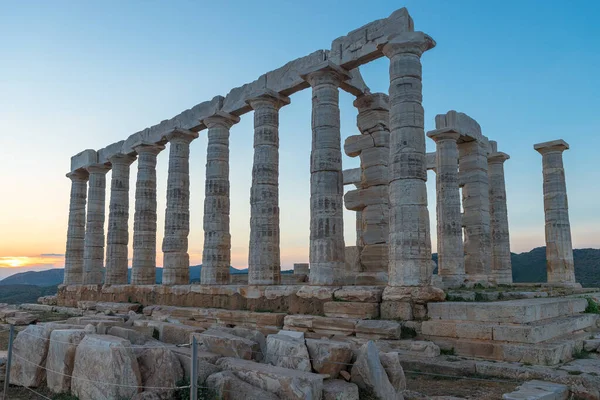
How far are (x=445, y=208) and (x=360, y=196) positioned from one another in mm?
3877

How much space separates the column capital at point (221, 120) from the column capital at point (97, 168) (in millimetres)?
9847

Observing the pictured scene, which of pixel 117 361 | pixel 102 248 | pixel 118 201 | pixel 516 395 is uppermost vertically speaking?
pixel 118 201

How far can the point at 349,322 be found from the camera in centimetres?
1354

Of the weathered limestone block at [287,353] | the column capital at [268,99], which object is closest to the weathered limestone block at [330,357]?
the weathered limestone block at [287,353]

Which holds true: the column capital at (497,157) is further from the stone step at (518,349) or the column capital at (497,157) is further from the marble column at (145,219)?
the marble column at (145,219)

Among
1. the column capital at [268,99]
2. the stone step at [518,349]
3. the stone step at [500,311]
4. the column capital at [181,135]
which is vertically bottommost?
the stone step at [518,349]

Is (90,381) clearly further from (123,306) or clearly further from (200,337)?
(123,306)

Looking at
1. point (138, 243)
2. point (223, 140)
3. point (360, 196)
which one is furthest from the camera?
point (138, 243)

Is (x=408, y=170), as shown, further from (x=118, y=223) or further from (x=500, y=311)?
(x=118, y=223)

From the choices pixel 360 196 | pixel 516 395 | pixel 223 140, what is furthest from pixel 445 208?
pixel 516 395

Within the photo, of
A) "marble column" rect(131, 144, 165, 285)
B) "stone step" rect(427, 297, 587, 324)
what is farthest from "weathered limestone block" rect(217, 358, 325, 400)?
"marble column" rect(131, 144, 165, 285)

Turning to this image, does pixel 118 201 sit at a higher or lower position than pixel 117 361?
higher

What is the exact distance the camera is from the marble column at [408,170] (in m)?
13.5

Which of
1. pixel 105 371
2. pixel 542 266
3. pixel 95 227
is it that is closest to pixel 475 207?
pixel 105 371
